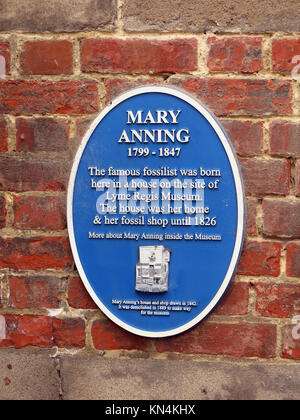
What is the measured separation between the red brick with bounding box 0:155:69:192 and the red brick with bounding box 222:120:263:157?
0.48 m

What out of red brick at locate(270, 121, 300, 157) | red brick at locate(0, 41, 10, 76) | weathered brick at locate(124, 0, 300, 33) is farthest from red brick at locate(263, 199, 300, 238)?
red brick at locate(0, 41, 10, 76)

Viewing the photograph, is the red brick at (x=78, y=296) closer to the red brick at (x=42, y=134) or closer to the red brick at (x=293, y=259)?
the red brick at (x=42, y=134)

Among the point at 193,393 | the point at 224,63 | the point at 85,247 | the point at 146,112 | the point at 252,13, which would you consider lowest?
the point at 193,393

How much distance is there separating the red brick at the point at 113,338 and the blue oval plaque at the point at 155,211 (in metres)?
0.04

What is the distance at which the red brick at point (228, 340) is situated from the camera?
1.42 m

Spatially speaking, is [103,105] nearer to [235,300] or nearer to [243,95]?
[243,95]

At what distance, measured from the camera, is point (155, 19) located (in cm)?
139

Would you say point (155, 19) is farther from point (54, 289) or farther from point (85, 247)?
point (54, 289)

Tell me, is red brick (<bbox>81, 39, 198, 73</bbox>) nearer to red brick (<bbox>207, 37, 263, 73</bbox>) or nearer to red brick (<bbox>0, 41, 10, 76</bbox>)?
red brick (<bbox>207, 37, 263, 73</bbox>)

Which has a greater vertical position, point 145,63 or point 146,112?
point 145,63

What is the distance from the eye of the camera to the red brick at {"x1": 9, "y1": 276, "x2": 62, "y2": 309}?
1499 millimetres

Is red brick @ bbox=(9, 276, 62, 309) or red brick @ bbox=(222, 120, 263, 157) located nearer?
red brick @ bbox=(222, 120, 263, 157)

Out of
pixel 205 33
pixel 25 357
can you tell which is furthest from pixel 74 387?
pixel 205 33

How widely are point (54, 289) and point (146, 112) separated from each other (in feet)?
1.90
